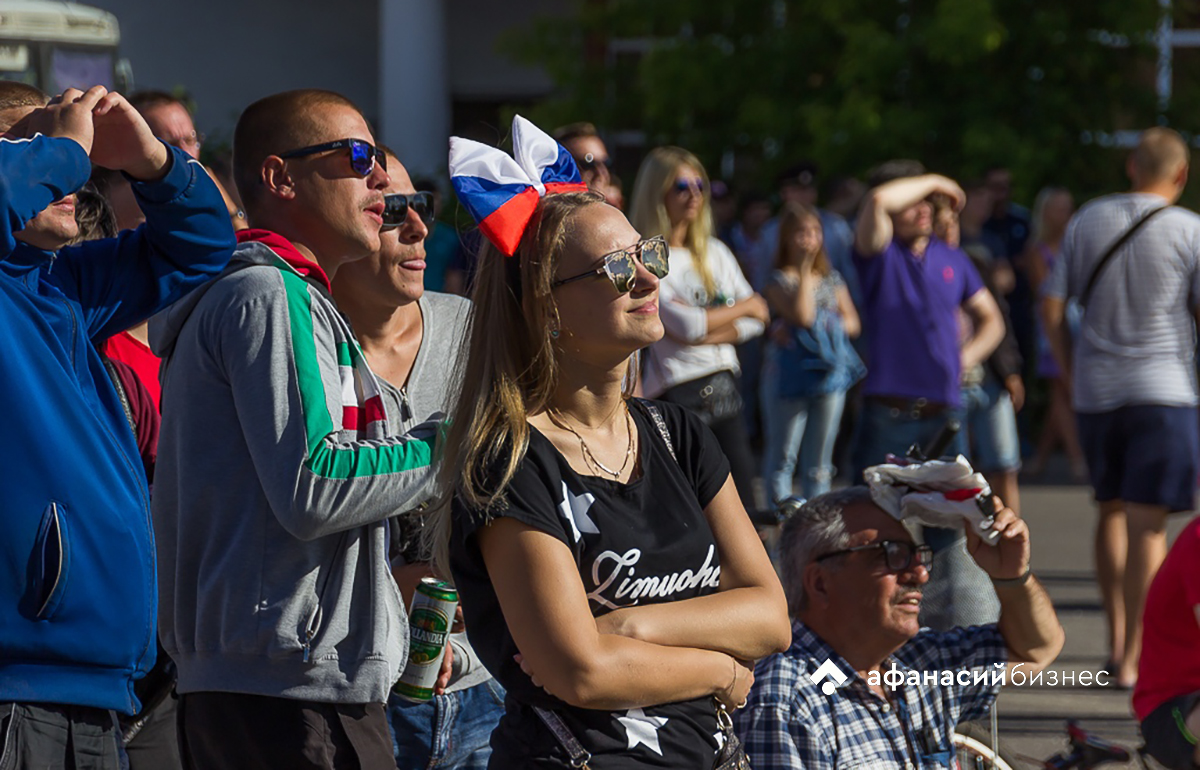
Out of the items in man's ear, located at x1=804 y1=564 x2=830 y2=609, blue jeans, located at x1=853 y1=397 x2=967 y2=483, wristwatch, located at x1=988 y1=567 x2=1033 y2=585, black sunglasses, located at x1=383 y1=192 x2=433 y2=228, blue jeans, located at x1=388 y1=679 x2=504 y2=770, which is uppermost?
black sunglasses, located at x1=383 y1=192 x2=433 y2=228

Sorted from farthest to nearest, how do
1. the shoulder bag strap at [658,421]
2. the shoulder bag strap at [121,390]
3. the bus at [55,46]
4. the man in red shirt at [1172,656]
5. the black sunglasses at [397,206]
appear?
the bus at [55,46] → the man in red shirt at [1172,656] → the shoulder bag strap at [121,390] → the black sunglasses at [397,206] → the shoulder bag strap at [658,421]

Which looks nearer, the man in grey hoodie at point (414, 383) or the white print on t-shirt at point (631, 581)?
the white print on t-shirt at point (631, 581)

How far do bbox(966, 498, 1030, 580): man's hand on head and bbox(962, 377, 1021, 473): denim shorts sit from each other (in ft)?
15.2

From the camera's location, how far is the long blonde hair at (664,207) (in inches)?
254

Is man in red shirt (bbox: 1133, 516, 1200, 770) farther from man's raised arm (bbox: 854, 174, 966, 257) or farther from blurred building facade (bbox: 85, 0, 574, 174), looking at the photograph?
blurred building facade (bbox: 85, 0, 574, 174)

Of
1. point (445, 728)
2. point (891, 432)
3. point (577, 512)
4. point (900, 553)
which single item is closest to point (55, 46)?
point (891, 432)

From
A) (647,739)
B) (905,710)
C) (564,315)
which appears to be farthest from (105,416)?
(905,710)

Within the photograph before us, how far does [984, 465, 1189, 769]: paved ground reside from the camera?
17.3ft

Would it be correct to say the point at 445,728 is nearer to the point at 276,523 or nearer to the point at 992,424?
the point at 276,523

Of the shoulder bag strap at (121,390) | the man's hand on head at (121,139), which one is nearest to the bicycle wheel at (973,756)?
the shoulder bag strap at (121,390)

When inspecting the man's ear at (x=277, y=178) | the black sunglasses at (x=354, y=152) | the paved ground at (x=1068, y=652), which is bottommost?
the paved ground at (x=1068, y=652)

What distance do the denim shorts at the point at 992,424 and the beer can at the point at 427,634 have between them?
5.30 meters

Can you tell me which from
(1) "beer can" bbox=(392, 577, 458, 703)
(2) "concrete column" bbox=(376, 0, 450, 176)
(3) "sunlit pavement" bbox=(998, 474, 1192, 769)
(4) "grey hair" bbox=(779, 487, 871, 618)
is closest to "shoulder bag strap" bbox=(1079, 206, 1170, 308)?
(3) "sunlit pavement" bbox=(998, 474, 1192, 769)

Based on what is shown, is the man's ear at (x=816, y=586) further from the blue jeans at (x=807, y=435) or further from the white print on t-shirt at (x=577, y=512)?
the blue jeans at (x=807, y=435)
